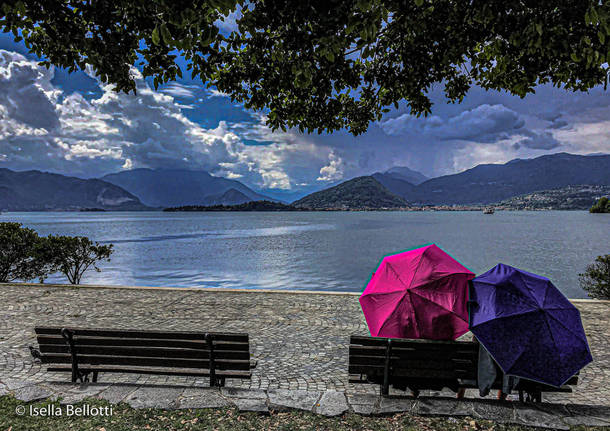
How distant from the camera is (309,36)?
423cm

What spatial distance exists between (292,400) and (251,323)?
15.0ft

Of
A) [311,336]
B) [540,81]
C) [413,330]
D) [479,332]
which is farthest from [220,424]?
[540,81]

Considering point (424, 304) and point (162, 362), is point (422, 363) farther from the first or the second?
point (162, 362)

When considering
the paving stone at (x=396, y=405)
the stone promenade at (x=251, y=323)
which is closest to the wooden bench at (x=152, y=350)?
the stone promenade at (x=251, y=323)

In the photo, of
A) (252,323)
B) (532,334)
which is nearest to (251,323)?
(252,323)

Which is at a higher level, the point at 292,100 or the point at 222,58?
the point at 222,58

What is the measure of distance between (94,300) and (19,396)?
Answer: 7254 mm

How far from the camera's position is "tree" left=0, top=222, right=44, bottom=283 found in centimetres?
1520

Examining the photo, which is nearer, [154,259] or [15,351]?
[15,351]

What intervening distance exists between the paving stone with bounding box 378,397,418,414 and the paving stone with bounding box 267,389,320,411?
848mm

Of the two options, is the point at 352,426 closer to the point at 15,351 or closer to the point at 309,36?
the point at 309,36

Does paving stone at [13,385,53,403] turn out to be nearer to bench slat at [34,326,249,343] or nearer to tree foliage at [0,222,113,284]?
bench slat at [34,326,249,343]

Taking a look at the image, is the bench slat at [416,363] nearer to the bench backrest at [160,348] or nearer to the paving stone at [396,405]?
the paving stone at [396,405]

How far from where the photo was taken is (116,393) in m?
4.94
